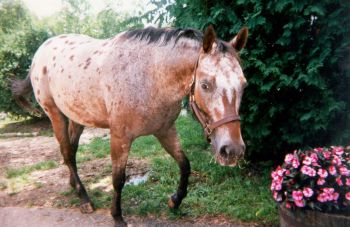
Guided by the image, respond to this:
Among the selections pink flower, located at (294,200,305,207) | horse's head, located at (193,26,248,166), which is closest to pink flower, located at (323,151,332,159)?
pink flower, located at (294,200,305,207)

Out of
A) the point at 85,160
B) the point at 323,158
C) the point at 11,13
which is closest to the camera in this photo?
the point at 323,158

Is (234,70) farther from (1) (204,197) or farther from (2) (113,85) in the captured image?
(1) (204,197)

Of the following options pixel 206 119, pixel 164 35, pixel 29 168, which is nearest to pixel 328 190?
pixel 206 119

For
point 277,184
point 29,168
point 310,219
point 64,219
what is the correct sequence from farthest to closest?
point 29,168
point 64,219
point 277,184
point 310,219

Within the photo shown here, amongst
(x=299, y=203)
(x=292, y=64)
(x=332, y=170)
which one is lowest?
(x=299, y=203)

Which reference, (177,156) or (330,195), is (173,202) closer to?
(177,156)

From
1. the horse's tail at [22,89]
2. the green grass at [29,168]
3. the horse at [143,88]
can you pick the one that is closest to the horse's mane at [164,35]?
the horse at [143,88]

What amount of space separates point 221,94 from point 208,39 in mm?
492

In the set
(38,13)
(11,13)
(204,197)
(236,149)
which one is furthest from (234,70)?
(38,13)

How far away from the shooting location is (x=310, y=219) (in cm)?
265

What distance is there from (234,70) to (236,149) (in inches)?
24.5

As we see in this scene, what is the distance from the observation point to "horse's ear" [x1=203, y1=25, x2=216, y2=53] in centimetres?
273

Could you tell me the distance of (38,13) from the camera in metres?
23.2

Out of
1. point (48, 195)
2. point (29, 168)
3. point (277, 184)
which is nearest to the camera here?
point (277, 184)
